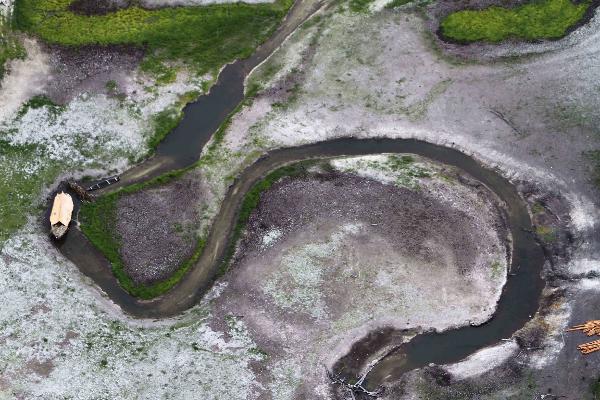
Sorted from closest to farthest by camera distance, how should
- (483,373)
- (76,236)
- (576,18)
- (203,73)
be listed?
(483,373) → (76,236) → (203,73) → (576,18)

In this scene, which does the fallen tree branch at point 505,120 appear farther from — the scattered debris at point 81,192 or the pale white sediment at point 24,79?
the pale white sediment at point 24,79

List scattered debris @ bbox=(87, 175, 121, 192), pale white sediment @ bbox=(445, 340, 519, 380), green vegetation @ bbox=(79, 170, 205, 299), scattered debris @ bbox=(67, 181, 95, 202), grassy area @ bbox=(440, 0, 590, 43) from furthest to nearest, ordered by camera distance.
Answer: grassy area @ bbox=(440, 0, 590, 43) → scattered debris @ bbox=(87, 175, 121, 192) → scattered debris @ bbox=(67, 181, 95, 202) → green vegetation @ bbox=(79, 170, 205, 299) → pale white sediment @ bbox=(445, 340, 519, 380)

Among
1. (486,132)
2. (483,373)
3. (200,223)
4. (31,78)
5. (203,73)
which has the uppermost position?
(31,78)

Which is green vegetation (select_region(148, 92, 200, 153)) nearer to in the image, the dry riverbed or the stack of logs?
the dry riverbed

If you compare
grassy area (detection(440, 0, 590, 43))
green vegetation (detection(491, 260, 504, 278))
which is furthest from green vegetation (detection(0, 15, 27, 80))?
green vegetation (detection(491, 260, 504, 278))

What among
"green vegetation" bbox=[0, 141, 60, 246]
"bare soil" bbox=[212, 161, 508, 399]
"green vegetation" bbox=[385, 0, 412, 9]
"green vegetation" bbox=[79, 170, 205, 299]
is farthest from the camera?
"green vegetation" bbox=[385, 0, 412, 9]

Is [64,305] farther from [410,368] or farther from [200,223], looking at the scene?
[410,368]

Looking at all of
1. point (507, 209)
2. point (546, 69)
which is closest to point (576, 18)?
point (546, 69)

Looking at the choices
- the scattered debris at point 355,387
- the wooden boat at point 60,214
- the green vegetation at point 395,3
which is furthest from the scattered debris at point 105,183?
the green vegetation at point 395,3
